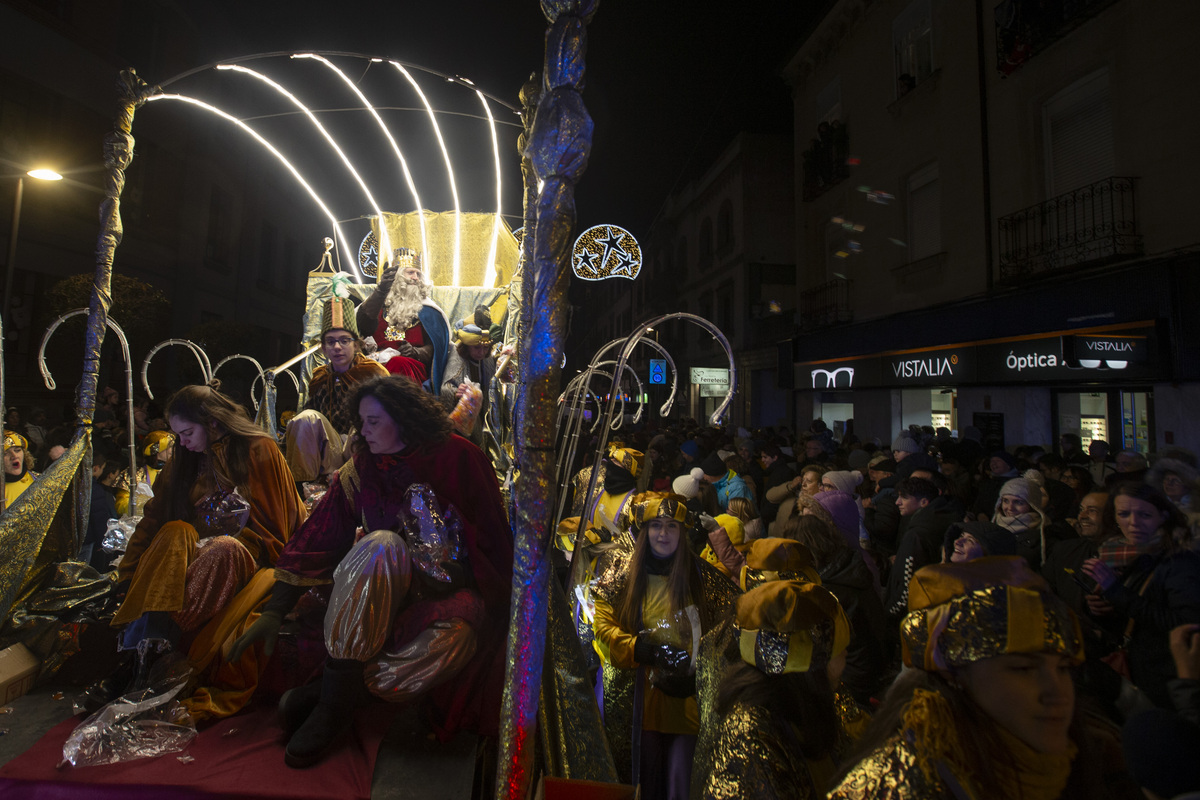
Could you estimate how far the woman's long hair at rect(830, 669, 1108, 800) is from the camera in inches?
46.6

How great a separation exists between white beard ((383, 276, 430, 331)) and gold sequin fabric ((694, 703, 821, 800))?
13.4 ft

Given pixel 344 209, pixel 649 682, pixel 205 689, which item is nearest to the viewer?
pixel 205 689

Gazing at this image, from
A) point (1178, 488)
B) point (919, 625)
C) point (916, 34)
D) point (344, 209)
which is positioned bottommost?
point (919, 625)

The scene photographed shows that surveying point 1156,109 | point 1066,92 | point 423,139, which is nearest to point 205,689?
point 423,139

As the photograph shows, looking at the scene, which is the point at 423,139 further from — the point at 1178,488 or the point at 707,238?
the point at 707,238

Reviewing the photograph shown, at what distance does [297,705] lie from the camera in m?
2.14

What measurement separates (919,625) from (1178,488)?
10.1ft

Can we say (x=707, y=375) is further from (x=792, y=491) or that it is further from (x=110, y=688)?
(x=110, y=688)

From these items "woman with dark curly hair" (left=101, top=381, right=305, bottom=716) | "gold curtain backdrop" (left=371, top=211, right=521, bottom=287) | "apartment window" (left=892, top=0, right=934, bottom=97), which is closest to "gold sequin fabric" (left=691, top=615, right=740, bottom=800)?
"woman with dark curly hair" (left=101, top=381, right=305, bottom=716)

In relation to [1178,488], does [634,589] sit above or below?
below

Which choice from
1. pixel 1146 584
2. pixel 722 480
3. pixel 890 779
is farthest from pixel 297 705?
pixel 722 480

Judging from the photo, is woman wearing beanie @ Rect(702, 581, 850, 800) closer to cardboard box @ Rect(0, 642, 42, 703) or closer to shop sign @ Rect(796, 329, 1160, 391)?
cardboard box @ Rect(0, 642, 42, 703)

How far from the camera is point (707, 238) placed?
25609mm

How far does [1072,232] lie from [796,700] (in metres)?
9.63
